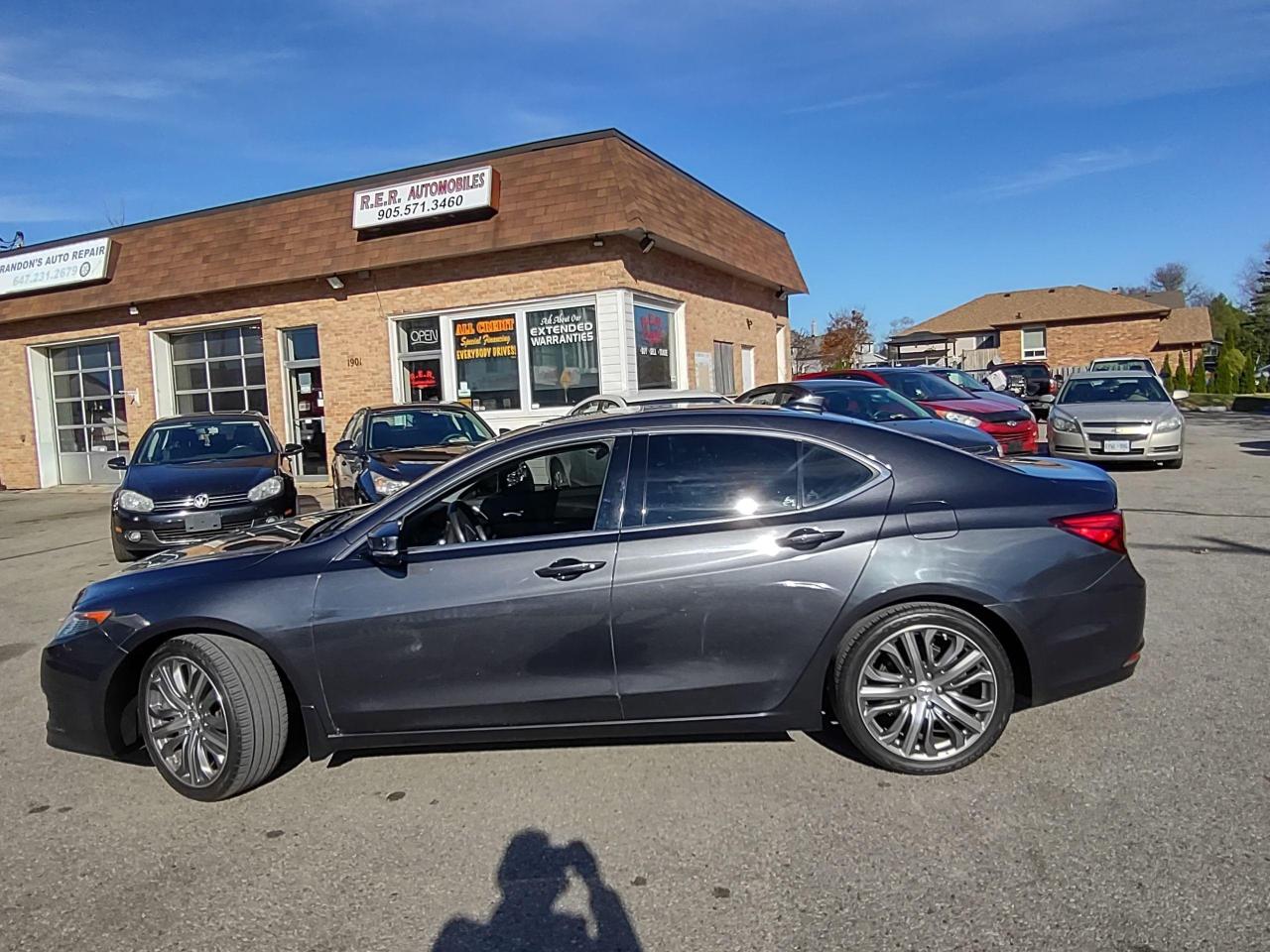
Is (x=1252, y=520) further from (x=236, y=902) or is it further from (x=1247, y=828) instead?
(x=236, y=902)

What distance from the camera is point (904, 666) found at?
3.48 meters

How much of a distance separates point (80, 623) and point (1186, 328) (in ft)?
198

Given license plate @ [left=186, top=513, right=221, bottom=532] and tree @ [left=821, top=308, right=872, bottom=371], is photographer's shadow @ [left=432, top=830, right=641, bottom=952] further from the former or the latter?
tree @ [left=821, top=308, right=872, bottom=371]

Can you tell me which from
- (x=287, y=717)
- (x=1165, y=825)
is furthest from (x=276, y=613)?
(x=1165, y=825)

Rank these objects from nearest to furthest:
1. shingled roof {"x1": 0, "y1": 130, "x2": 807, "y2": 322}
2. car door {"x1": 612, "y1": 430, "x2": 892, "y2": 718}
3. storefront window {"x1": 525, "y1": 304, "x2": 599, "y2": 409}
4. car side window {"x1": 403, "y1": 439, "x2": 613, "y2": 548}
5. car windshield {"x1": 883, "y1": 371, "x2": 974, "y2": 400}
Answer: car door {"x1": 612, "y1": 430, "x2": 892, "y2": 718}, car side window {"x1": 403, "y1": 439, "x2": 613, "y2": 548}, car windshield {"x1": 883, "y1": 371, "x2": 974, "y2": 400}, shingled roof {"x1": 0, "y1": 130, "x2": 807, "y2": 322}, storefront window {"x1": 525, "y1": 304, "x2": 599, "y2": 409}

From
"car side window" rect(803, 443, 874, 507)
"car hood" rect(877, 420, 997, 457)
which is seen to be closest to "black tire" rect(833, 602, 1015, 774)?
"car side window" rect(803, 443, 874, 507)

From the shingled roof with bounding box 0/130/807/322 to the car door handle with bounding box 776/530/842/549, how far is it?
33.2ft

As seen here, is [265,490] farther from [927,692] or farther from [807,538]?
[927,692]

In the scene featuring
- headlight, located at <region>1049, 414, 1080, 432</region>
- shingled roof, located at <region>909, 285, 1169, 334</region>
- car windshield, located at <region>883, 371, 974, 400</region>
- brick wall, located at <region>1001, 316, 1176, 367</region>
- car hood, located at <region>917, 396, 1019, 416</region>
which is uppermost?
shingled roof, located at <region>909, 285, 1169, 334</region>

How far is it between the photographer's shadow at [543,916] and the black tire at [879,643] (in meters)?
1.18

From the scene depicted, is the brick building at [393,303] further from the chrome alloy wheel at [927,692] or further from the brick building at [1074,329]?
the brick building at [1074,329]

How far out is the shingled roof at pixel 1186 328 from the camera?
165ft

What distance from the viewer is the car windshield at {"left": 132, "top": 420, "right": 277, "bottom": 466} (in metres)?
9.69

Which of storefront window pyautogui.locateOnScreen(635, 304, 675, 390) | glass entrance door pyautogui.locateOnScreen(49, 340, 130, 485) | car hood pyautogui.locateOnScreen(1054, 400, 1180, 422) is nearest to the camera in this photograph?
car hood pyautogui.locateOnScreen(1054, 400, 1180, 422)
